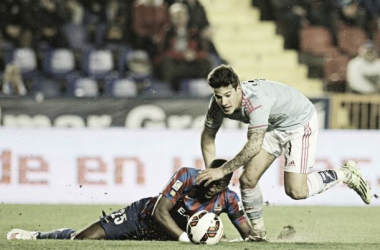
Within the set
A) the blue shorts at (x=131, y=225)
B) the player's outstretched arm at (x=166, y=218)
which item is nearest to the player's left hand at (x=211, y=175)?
the player's outstretched arm at (x=166, y=218)

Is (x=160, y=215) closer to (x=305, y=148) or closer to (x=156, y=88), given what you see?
(x=305, y=148)

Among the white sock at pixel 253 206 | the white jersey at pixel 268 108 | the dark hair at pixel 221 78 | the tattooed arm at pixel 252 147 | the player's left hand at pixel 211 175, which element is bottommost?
the white sock at pixel 253 206

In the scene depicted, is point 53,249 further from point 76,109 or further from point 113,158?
point 76,109

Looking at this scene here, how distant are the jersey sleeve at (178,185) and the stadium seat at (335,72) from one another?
342 inches

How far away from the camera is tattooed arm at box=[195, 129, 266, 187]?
Result: 7.56 meters

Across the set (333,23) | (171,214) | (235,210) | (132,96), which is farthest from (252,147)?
(333,23)

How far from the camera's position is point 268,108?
7984 millimetres

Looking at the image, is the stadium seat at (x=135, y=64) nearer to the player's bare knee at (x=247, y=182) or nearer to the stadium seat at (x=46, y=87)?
the stadium seat at (x=46, y=87)

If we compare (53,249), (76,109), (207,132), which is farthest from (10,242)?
(76,109)

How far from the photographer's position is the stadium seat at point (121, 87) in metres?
14.9

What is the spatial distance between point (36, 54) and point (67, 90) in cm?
98

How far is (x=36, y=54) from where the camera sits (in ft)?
51.0

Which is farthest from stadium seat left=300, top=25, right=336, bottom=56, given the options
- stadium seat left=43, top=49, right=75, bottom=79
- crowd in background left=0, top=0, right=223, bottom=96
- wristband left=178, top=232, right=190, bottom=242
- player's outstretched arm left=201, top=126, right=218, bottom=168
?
wristband left=178, top=232, right=190, bottom=242

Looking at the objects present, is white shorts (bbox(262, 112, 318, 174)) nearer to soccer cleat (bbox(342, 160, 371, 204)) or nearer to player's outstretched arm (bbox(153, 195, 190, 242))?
soccer cleat (bbox(342, 160, 371, 204))
